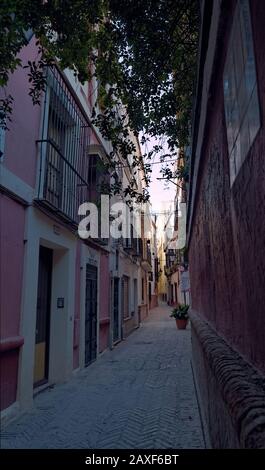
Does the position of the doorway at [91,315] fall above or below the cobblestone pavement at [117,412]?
above

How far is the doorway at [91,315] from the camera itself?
8.81m

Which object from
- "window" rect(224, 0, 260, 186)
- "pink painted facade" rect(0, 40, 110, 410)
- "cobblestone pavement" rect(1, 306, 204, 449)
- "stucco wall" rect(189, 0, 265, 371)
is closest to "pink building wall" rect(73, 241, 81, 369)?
"cobblestone pavement" rect(1, 306, 204, 449)

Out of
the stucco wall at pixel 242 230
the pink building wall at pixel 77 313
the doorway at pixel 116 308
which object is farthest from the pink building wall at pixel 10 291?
the doorway at pixel 116 308

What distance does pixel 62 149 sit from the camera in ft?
24.8

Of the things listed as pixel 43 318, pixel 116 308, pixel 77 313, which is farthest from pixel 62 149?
pixel 116 308

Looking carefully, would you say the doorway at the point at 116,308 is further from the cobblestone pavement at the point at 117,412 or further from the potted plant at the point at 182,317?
the potted plant at the point at 182,317

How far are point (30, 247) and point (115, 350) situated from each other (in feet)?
22.0

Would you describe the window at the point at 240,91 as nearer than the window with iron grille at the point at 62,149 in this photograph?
Yes

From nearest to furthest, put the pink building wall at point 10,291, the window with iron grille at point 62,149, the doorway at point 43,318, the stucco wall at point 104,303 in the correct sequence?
the pink building wall at point 10,291 → the window with iron grille at point 62,149 → the doorway at point 43,318 → the stucco wall at point 104,303

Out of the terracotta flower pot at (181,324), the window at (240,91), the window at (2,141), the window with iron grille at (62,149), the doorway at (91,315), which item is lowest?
the terracotta flower pot at (181,324)

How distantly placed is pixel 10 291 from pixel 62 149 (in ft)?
12.3

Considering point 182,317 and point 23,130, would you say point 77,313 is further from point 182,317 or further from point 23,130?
point 182,317

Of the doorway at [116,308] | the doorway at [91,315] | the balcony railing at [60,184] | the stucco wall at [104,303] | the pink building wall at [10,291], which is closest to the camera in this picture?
the pink building wall at [10,291]

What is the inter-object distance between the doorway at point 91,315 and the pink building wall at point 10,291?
148 inches
